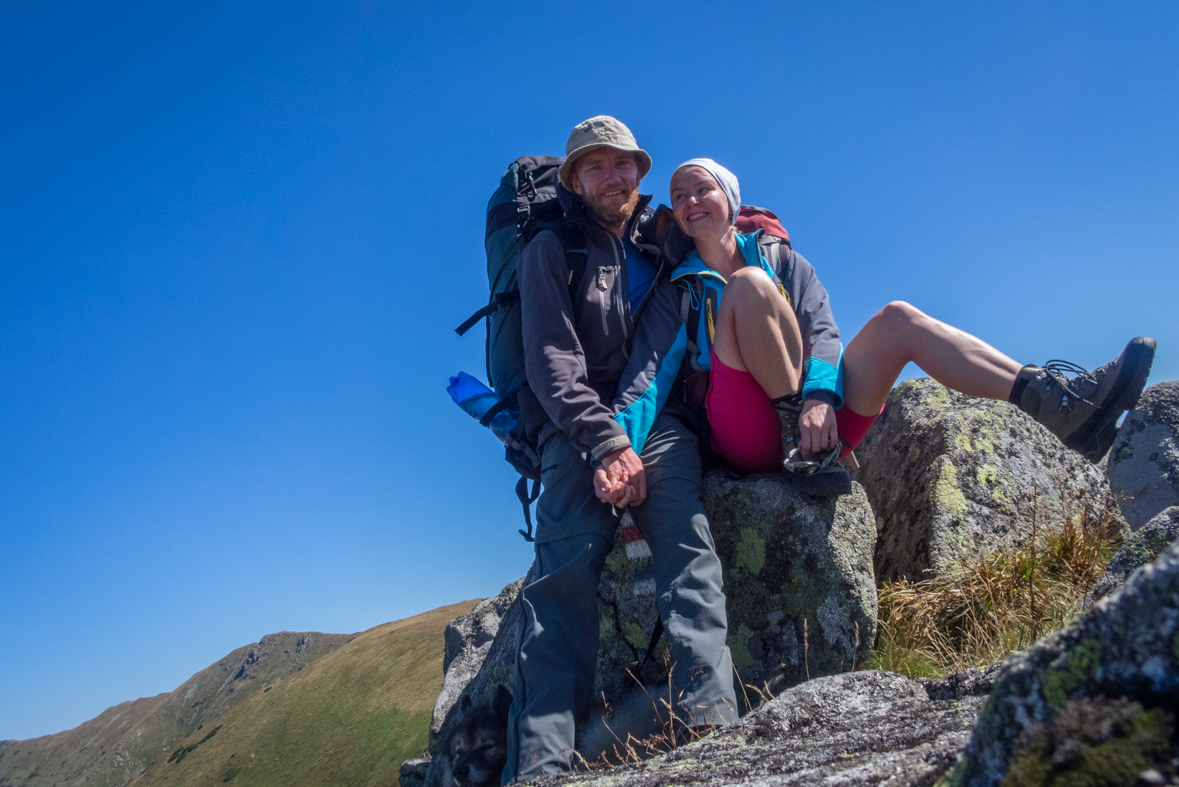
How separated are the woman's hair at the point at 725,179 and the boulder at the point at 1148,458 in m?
4.99

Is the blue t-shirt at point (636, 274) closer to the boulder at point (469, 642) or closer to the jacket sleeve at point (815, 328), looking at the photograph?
the jacket sleeve at point (815, 328)

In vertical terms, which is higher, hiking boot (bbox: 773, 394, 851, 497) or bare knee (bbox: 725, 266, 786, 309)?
bare knee (bbox: 725, 266, 786, 309)

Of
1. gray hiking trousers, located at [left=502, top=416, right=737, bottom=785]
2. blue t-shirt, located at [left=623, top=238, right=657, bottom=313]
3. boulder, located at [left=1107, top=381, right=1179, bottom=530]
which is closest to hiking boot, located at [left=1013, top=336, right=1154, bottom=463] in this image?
gray hiking trousers, located at [left=502, top=416, right=737, bottom=785]

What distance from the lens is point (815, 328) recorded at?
5625 millimetres

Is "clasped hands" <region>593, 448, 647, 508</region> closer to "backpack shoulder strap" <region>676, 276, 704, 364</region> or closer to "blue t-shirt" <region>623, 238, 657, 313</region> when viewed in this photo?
"backpack shoulder strap" <region>676, 276, 704, 364</region>

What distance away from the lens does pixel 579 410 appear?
207 inches

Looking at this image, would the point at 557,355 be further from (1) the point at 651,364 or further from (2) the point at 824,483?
(2) the point at 824,483

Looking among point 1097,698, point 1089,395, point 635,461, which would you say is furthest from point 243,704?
point 1097,698

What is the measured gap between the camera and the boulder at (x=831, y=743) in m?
1.86

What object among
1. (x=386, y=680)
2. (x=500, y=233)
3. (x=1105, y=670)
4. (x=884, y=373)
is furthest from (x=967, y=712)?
(x=386, y=680)

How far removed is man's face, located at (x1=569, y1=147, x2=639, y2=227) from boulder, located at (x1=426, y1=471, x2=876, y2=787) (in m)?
2.32

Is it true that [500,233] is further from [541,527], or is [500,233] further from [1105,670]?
[1105,670]

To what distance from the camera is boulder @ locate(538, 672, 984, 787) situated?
6.10 feet

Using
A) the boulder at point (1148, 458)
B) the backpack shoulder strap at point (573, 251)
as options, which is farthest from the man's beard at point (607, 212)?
the boulder at point (1148, 458)
